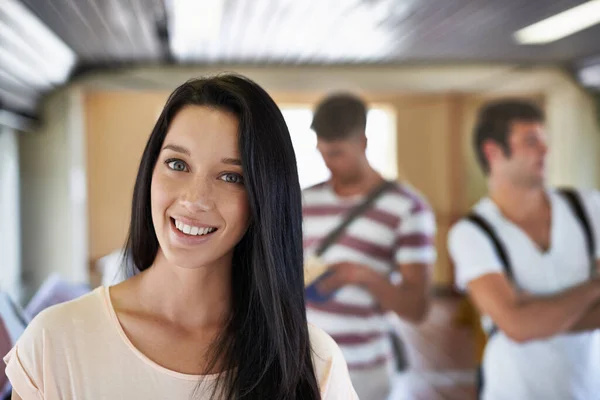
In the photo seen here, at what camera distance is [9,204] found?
447 cm

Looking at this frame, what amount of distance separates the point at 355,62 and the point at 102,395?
4.75m

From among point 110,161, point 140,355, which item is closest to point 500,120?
point 140,355

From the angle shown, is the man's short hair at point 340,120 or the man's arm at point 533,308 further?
the man's short hair at point 340,120

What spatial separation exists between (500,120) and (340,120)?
1.90 ft

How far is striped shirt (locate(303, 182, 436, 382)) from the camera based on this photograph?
7.59 ft

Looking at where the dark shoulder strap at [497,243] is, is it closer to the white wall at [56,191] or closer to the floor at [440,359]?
the floor at [440,359]

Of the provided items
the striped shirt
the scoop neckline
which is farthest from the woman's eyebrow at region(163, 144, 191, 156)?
the striped shirt

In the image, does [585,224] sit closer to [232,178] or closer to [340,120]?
[340,120]

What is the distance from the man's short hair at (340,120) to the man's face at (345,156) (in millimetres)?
22

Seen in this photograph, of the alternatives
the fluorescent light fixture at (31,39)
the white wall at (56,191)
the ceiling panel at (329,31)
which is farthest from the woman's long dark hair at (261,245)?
the white wall at (56,191)

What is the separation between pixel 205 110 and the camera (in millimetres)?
1062

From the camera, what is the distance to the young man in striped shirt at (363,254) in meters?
2.30

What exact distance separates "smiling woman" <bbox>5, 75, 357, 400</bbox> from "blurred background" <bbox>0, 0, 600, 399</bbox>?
1.35 metres

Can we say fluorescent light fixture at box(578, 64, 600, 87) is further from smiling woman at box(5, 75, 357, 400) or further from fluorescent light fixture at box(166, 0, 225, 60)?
smiling woman at box(5, 75, 357, 400)
